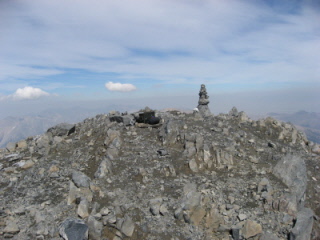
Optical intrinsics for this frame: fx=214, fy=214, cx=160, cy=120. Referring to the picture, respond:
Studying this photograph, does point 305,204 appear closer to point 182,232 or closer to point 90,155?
point 182,232

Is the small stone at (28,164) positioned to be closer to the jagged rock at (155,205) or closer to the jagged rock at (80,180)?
the jagged rock at (80,180)

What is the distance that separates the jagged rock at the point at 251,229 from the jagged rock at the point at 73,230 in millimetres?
7693

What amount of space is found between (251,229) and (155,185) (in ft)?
18.7

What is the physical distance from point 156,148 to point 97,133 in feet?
20.4

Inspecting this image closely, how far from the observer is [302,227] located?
10922 mm

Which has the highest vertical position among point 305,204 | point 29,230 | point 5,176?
point 5,176

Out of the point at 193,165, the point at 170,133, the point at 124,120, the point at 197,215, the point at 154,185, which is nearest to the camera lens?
the point at 197,215

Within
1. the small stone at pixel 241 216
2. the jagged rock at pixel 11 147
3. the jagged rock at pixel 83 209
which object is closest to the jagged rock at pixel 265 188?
the small stone at pixel 241 216

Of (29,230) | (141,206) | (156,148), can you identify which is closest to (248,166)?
(156,148)

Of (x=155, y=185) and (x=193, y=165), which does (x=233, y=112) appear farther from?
(x=155, y=185)

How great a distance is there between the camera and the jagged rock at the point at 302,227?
1062 centimetres

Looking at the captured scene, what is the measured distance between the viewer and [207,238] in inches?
413

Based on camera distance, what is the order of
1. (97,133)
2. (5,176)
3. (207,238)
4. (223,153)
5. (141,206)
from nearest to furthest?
1. (207,238)
2. (141,206)
3. (5,176)
4. (223,153)
5. (97,133)

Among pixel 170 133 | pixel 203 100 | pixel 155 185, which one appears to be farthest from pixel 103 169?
pixel 203 100
